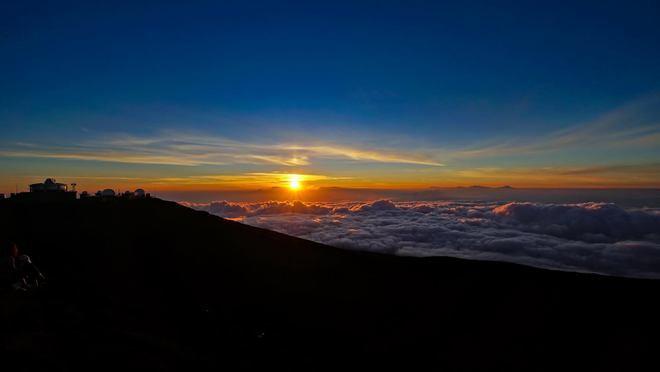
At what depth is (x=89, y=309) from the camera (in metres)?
17.3

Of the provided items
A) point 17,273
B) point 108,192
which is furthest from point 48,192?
point 17,273

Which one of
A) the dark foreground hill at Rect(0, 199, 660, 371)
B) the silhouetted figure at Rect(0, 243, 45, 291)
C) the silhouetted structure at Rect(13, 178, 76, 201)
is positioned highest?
the silhouetted structure at Rect(13, 178, 76, 201)

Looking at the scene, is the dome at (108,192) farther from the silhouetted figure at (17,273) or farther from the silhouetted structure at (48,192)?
the silhouetted figure at (17,273)

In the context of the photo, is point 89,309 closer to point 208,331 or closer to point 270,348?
point 208,331

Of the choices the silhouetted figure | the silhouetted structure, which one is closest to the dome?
the silhouetted structure

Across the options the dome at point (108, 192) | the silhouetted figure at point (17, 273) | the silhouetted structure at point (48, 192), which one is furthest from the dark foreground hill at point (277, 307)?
the dome at point (108, 192)

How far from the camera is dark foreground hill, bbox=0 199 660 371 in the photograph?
1301cm

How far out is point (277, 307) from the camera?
2709 centimetres

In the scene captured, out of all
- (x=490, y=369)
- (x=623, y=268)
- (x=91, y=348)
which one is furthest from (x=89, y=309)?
(x=623, y=268)

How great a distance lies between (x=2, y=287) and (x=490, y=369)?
2792 cm

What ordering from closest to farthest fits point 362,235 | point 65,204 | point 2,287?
point 2,287
point 65,204
point 362,235

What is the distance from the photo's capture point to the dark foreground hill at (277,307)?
13.0m

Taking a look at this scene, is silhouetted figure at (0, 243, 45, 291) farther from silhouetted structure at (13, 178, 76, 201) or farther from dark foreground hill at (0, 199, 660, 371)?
silhouetted structure at (13, 178, 76, 201)

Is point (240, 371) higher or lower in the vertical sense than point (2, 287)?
lower
